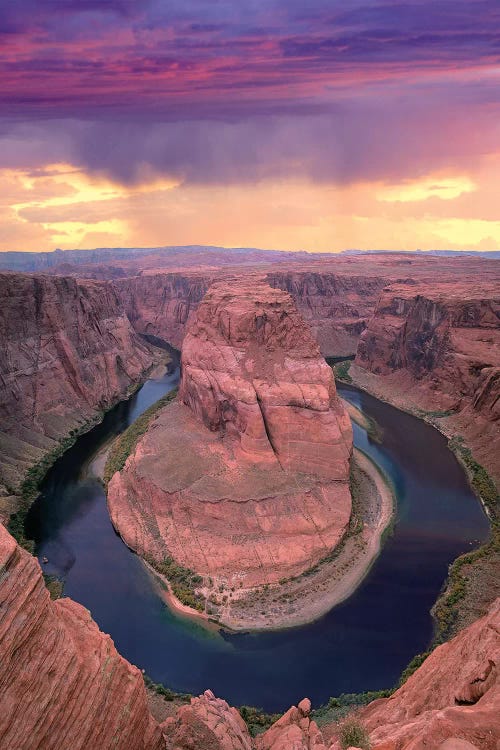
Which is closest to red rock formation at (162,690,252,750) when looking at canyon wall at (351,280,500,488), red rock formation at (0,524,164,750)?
red rock formation at (0,524,164,750)

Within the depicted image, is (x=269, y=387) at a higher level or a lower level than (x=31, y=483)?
higher

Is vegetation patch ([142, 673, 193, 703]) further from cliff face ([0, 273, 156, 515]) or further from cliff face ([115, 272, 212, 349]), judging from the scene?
cliff face ([115, 272, 212, 349])

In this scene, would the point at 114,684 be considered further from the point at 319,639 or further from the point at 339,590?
the point at 339,590

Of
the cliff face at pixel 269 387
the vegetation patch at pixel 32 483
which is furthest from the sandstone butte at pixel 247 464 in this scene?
the vegetation patch at pixel 32 483

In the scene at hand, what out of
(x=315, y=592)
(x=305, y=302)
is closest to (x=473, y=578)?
(x=315, y=592)

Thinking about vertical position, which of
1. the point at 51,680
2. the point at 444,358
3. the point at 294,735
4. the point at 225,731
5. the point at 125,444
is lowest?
the point at 125,444

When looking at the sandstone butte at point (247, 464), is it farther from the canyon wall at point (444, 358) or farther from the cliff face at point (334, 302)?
the cliff face at point (334, 302)

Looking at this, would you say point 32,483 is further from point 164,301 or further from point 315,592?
point 164,301

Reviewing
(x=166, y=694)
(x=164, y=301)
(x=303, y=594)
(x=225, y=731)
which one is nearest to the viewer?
(x=225, y=731)
